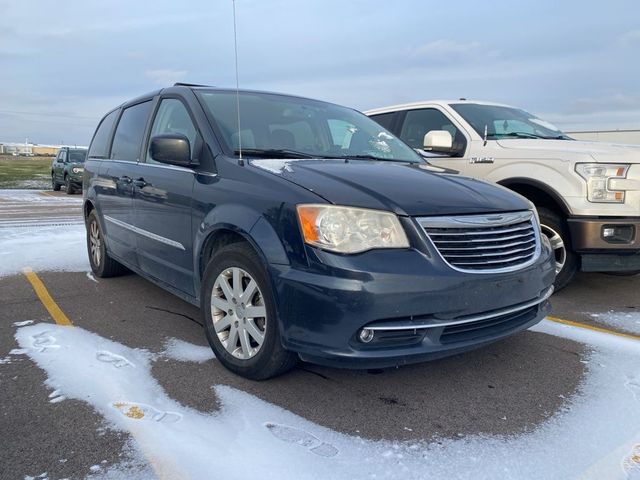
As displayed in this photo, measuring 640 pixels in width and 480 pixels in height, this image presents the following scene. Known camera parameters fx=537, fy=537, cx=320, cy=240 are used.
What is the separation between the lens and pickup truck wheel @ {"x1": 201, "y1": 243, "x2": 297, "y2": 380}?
285cm

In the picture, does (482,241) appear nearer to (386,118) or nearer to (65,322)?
(65,322)

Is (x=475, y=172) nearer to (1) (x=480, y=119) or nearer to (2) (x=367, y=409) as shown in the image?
(1) (x=480, y=119)

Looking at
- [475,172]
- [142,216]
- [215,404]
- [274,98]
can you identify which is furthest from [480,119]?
[215,404]

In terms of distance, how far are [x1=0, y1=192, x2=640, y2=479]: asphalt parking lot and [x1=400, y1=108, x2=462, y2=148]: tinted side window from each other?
2479 millimetres

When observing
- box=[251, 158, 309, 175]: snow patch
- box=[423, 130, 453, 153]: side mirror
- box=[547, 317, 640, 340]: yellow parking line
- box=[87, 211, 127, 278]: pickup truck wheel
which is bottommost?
box=[547, 317, 640, 340]: yellow parking line

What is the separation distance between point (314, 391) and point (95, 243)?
12.3ft

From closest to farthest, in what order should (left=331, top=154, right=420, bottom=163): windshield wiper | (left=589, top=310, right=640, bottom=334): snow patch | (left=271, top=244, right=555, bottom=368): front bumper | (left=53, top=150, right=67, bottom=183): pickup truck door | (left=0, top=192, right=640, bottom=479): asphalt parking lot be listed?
(left=0, top=192, right=640, bottom=479): asphalt parking lot → (left=271, top=244, right=555, bottom=368): front bumper → (left=331, top=154, right=420, bottom=163): windshield wiper → (left=589, top=310, right=640, bottom=334): snow patch → (left=53, top=150, right=67, bottom=183): pickup truck door

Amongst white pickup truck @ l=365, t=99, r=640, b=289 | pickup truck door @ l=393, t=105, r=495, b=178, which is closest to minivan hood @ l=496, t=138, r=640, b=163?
white pickup truck @ l=365, t=99, r=640, b=289

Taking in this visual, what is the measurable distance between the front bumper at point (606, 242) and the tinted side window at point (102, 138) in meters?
4.50

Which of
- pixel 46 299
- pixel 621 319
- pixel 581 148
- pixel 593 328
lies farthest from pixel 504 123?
pixel 46 299

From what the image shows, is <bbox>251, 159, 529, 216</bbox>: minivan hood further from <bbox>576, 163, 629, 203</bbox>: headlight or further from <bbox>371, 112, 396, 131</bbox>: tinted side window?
<bbox>371, 112, 396, 131</bbox>: tinted side window

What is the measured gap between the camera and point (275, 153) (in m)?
3.55

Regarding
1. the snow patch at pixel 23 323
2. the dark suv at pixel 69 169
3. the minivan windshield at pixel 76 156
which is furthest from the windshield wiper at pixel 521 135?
the minivan windshield at pixel 76 156

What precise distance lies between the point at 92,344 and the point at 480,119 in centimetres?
443
